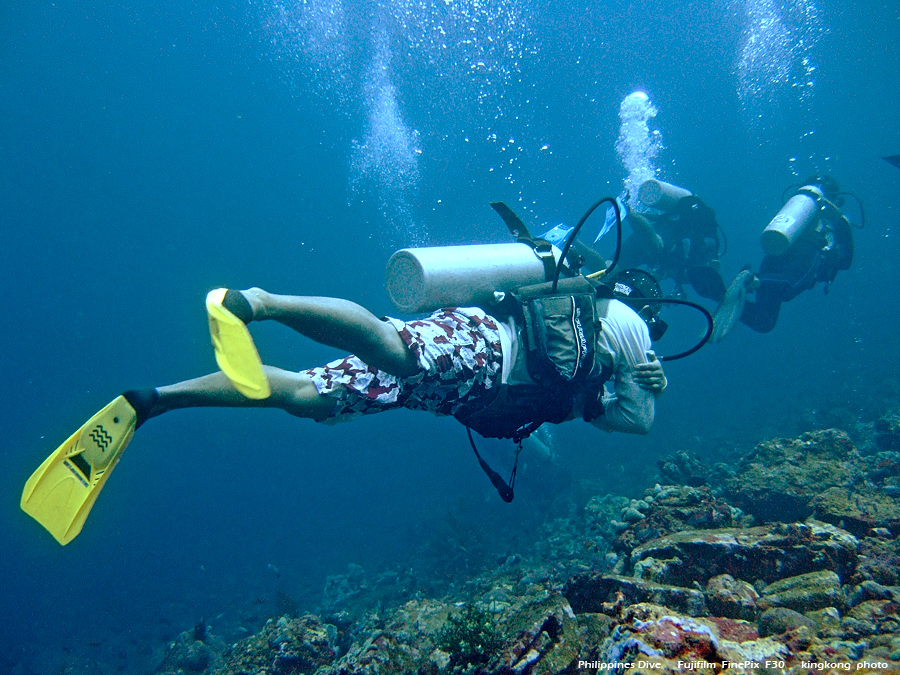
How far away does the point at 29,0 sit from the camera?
76.8 feet

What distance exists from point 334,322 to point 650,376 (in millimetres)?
2473

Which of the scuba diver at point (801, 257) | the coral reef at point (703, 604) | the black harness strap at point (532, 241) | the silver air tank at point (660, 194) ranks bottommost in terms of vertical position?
the coral reef at point (703, 604)

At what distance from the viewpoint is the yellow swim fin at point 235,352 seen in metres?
1.77

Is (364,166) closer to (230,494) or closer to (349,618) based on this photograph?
(230,494)

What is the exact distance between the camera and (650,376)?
3152mm

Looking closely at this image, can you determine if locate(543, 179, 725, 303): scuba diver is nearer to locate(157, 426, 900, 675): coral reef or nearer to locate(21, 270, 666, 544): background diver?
locate(157, 426, 900, 675): coral reef

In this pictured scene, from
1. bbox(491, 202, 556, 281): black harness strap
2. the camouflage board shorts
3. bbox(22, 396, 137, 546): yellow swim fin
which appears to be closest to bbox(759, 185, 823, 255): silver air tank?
bbox(491, 202, 556, 281): black harness strap

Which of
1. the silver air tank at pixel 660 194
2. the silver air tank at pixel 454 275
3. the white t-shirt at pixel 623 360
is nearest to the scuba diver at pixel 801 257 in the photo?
the silver air tank at pixel 660 194

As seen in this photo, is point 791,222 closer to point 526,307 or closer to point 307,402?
point 526,307

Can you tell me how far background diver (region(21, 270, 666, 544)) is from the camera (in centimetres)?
204

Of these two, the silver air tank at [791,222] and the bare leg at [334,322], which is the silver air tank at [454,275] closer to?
the bare leg at [334,322]

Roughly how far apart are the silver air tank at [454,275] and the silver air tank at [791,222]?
7.84 m

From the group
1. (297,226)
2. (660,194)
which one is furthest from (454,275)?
(297,226)

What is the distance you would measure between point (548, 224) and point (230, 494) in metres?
54.7
